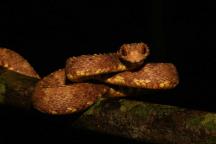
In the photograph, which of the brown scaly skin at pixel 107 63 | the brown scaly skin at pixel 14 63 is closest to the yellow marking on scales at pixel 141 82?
the brown scaly skin at pixel 107 63

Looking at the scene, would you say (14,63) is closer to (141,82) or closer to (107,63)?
(107,63)

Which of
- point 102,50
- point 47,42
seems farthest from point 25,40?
point 102,50

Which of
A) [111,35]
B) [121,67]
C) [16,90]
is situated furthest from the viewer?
[111,35]

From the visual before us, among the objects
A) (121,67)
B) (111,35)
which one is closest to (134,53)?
(121,67)

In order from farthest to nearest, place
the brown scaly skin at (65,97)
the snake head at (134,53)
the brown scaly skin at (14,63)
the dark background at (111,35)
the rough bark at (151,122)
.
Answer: the dark background at (111,35) → the brown scaly skin at (14,63) → the snake head at (134,53) → the brown scaly skin at (65,97) → the rough bark at (151,122)

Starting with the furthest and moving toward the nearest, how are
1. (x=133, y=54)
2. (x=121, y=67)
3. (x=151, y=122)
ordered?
(x=121, y=67)
(x=133, y=54)
(x=151, y=122)

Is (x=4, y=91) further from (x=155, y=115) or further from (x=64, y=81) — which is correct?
(x=155, y=115)

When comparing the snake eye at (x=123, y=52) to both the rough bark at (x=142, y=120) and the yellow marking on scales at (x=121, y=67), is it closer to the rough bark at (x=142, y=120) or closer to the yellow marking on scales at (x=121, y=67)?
the yellow marking on scales at (x=121, y=67)
